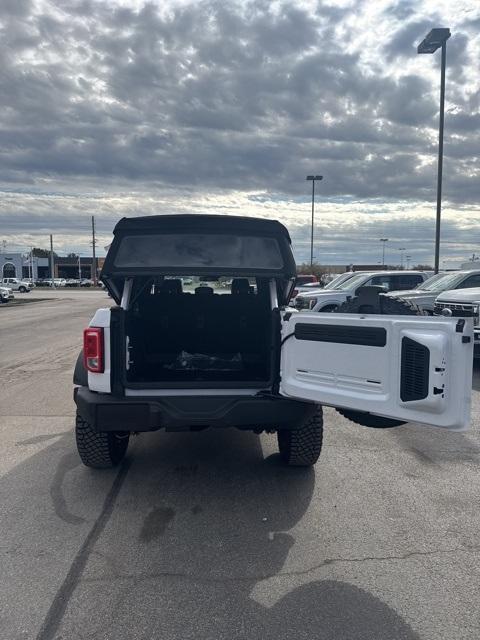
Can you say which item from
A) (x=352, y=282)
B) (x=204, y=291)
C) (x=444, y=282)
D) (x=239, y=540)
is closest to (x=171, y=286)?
(x=204, y=291)

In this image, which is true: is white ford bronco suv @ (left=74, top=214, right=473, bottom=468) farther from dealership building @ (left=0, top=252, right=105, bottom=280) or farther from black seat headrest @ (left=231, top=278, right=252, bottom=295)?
dealership building @ (left=0, top=252, right=105, bottom=280)

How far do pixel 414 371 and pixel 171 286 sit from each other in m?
3.15

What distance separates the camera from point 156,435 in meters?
5.64

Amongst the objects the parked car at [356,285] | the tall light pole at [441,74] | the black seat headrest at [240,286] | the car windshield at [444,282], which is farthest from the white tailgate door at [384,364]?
the tall light pole at [441,74]

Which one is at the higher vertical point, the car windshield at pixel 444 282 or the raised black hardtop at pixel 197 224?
the raised black hardtop at pixel 197 224

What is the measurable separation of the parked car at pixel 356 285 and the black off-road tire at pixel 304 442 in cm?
1003

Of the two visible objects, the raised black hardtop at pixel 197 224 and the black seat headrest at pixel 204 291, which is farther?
the black seat headrest at pixel 204 291

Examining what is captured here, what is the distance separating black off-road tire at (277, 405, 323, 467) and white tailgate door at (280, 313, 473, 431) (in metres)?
0.69

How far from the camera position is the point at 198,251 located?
13.7 ft

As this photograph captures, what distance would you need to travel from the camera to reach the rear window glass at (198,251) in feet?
13.5

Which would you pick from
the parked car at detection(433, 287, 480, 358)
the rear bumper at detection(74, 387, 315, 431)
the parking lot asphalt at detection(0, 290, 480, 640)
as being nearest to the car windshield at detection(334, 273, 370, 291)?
the parked car at detection(433, 287, 480, 358)

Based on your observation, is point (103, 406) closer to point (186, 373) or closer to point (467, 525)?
point (186, 373)

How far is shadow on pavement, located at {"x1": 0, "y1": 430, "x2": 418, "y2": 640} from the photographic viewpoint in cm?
255

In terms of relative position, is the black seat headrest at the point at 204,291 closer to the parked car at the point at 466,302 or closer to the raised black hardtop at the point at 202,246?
the raised black hardtop at the point at 202,246
